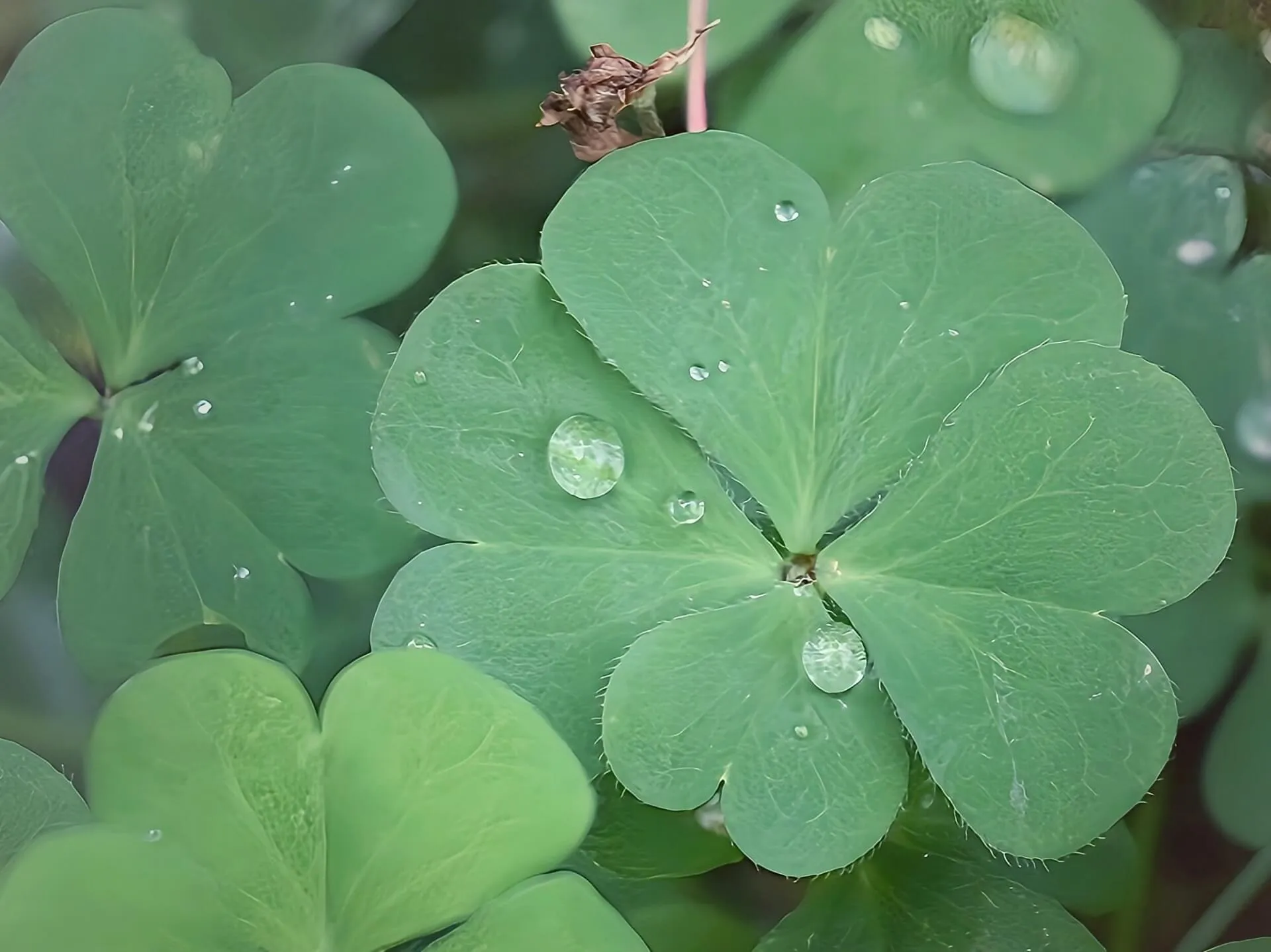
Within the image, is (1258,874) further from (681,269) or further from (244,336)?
(244,336)

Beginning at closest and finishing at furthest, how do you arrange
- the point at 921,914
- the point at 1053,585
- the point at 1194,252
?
1. the point at 1053,585
2. the point at 921,914
3. the point at 1194,252

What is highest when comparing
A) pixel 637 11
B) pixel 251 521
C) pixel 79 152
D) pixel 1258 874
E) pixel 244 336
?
pixel 637 11

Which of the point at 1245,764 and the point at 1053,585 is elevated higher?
the point at 1053,585

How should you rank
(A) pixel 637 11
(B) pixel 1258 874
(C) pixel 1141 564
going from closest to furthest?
(C) pixel 1141 564
(B) pixel 1258 874
(A) pixel 637 11

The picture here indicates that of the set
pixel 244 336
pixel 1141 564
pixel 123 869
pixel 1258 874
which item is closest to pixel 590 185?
pixel 244 336

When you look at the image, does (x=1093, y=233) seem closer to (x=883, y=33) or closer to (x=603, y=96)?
(x=883, y=33)

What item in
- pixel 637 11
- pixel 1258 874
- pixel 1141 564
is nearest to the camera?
pixel 1141 564

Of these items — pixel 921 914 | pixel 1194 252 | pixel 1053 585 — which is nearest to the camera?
pixel 1053 585

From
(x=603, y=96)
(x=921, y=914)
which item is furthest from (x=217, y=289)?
(x=921, y=914)
